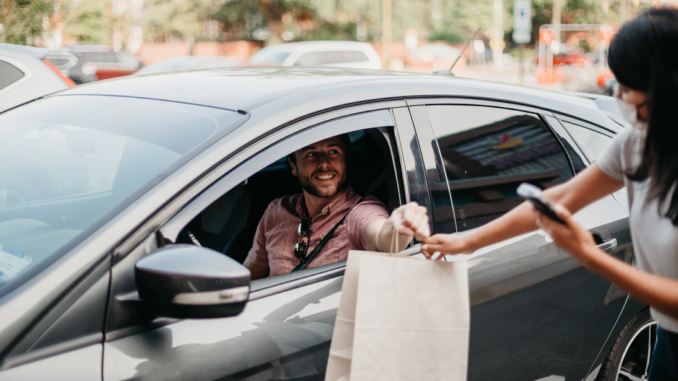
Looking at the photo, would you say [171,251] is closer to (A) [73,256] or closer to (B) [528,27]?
(A) [73,256]

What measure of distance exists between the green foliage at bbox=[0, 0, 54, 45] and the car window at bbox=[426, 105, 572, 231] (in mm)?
10226

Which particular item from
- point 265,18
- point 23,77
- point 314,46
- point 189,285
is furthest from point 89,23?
point 189,285

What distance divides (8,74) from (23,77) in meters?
0.10

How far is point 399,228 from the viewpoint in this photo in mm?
1707

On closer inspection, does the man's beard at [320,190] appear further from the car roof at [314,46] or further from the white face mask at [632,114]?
the car roof at [314,46]

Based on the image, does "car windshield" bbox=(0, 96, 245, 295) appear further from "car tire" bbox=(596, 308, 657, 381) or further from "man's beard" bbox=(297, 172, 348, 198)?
"car tire" bbox=(596, 308, 657, 381)

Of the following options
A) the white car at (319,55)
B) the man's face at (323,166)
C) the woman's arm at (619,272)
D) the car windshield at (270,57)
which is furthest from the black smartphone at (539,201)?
the car windshield at (270,57)

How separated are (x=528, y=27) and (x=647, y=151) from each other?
16439mm

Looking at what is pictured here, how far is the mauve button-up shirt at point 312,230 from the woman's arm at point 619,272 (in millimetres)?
959

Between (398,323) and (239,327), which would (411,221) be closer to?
(398,323)

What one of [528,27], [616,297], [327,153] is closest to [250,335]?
[327,153]

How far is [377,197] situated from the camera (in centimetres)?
245

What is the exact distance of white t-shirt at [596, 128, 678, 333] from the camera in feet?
4.68

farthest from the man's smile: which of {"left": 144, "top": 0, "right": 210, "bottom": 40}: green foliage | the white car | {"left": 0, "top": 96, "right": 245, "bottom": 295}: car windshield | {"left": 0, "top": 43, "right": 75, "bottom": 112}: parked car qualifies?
{"left": 144, "top": 0, "right": 210, "bottom": 40}: green foliage
